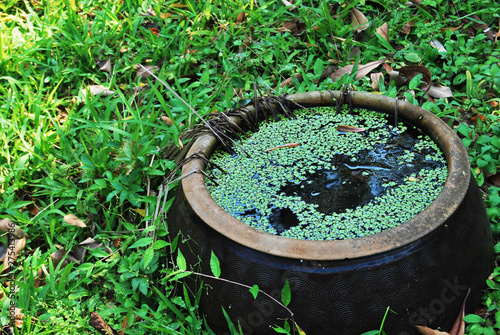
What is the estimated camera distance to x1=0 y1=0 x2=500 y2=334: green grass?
6.58 ft

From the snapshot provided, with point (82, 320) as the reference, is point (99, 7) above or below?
above

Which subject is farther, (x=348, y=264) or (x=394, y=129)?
(x=394, y=129)

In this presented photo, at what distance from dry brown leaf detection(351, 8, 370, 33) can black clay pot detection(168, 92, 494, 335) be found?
63.8 inches

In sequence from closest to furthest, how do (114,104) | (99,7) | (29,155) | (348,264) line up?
(348,264)
(29,155)
(114,104)
(99,7)

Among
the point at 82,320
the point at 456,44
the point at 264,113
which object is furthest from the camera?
the point at 456,44

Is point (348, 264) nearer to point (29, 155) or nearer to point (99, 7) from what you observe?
point (29, 155)

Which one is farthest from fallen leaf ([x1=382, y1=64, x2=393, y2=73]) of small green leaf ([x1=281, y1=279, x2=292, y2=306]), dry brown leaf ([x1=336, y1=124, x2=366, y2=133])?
small green leaf ([x1=281, y1=279, x2=292, y2=306])

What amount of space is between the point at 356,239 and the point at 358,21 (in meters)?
2.09

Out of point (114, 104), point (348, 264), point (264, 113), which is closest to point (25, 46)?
point (114, 104)

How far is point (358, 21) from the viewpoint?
10.4ft

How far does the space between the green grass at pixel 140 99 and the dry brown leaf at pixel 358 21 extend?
0.15ft

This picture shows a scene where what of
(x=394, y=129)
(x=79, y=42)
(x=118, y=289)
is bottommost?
(x=118, y=289)

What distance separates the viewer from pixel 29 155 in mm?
2551

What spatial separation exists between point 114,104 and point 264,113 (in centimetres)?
97
